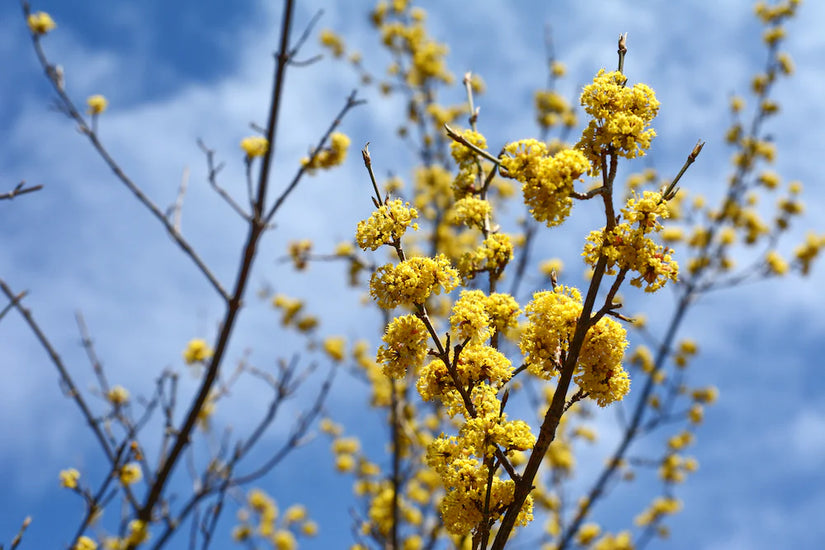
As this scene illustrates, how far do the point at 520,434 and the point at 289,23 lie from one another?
323 cm

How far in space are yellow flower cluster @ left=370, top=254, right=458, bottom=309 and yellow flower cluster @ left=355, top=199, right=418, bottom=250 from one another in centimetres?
10

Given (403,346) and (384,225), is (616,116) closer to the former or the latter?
(384,225)

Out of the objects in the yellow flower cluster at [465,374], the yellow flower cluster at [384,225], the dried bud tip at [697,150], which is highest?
the dried bud tip at [697,150]

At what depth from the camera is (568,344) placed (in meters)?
2.12

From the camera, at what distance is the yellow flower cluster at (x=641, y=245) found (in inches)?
76.8

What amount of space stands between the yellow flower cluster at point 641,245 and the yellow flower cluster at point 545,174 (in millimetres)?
174

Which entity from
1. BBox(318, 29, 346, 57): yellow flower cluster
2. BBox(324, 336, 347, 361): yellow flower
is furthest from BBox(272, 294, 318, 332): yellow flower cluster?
BBox(318, 29, 346, 57): yellow flower cluster

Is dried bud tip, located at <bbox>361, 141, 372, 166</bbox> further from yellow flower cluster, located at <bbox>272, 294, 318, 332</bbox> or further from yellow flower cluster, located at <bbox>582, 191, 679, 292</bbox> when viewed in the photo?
yellow flower cluster, located at <bbox>272, 294, 318, 332</bbox>

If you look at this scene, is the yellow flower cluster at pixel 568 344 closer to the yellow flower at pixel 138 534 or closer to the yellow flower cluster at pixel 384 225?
the yellow flower cluster at pixel 384 225

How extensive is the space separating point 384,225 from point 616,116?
87 centimetres

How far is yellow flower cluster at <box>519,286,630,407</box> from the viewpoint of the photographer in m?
2.08

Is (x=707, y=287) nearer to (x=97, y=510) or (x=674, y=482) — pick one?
(x=674, y=482)

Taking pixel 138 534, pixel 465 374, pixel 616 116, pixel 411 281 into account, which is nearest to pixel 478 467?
pixel 465 374

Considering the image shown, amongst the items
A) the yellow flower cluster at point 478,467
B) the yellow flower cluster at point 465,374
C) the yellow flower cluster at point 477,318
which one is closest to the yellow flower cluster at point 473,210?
the yellow flower cluster at point 477,318
